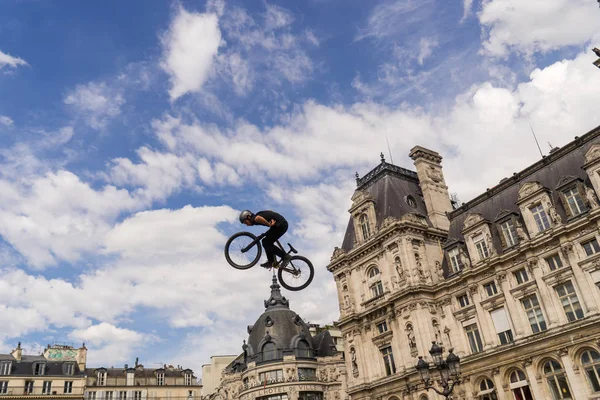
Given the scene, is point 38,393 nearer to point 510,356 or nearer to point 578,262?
point 510,356

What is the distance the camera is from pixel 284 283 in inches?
659

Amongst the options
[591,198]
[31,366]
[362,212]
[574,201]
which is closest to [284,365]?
[362,212]

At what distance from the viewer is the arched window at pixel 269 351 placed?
63.7 metres

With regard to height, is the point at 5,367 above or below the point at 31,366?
below

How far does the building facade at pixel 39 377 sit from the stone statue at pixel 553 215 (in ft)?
198

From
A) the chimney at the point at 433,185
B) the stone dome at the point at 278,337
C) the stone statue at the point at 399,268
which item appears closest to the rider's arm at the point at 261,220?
the stone statue at the point at 399,268

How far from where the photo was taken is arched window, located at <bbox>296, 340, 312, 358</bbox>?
6419 cm

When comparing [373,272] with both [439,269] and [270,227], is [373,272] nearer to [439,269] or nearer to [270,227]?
[439,269]

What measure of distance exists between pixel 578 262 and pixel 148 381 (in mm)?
62013

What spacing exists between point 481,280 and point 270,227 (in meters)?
26.4

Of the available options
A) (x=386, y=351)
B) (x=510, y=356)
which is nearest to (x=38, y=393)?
(x=386, y=351)

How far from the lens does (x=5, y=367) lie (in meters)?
65.4

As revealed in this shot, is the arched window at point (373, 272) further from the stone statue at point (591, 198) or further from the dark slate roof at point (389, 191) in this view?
the stone statue at point (591, 198)

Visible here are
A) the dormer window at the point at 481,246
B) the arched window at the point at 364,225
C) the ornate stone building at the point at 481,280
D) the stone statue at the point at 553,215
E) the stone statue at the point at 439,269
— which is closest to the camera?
the ornate stone building at the point at 481,280
